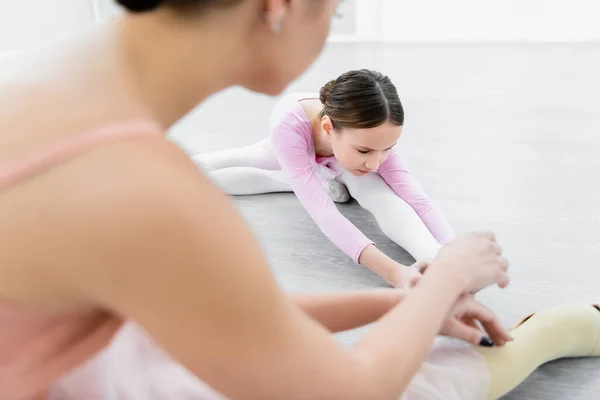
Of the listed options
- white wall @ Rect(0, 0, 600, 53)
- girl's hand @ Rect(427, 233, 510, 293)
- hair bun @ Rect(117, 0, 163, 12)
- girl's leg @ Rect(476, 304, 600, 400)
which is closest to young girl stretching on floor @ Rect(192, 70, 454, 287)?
girl's leg @ Rect(476, 304, 600, 400)

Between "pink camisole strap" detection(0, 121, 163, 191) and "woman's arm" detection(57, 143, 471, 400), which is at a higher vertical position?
"pink camisole strap" detection(0, 121, 163, 191)

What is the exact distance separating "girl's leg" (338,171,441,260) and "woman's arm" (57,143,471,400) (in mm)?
874

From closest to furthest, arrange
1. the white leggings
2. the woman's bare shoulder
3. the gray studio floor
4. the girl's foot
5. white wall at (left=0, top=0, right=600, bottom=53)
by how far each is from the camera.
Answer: the woman's bare shoulder, the gray studio floor, the white leggings, the girl's foot, white wall at (left=0, top=0, right=600, bottom=53)

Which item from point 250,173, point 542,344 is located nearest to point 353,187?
point 250,173

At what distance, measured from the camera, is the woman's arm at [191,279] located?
43 cm

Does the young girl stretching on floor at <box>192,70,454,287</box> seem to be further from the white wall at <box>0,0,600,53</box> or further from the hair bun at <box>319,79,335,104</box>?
the white wall at <box>0,0,600,53</box>

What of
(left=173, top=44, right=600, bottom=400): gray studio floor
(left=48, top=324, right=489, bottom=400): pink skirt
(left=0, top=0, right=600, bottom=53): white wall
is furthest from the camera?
(left=0, top=0, right=600, bottom=53): white wall

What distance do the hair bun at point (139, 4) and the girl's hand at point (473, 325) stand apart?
51 cm

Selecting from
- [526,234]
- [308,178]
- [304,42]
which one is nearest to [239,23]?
[304,42]

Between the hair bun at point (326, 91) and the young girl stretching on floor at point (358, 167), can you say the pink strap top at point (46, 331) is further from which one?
the hair bun at point (326, 91)

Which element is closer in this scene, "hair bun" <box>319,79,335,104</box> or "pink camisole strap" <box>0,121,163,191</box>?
"pink camisole strap" <box>0,121,163,191</box>

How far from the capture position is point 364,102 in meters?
1.38

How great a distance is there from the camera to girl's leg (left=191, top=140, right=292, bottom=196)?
5.95ft

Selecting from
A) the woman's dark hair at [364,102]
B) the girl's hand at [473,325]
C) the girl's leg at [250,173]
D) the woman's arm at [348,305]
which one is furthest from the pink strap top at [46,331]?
the girl's leg at [250,173]
